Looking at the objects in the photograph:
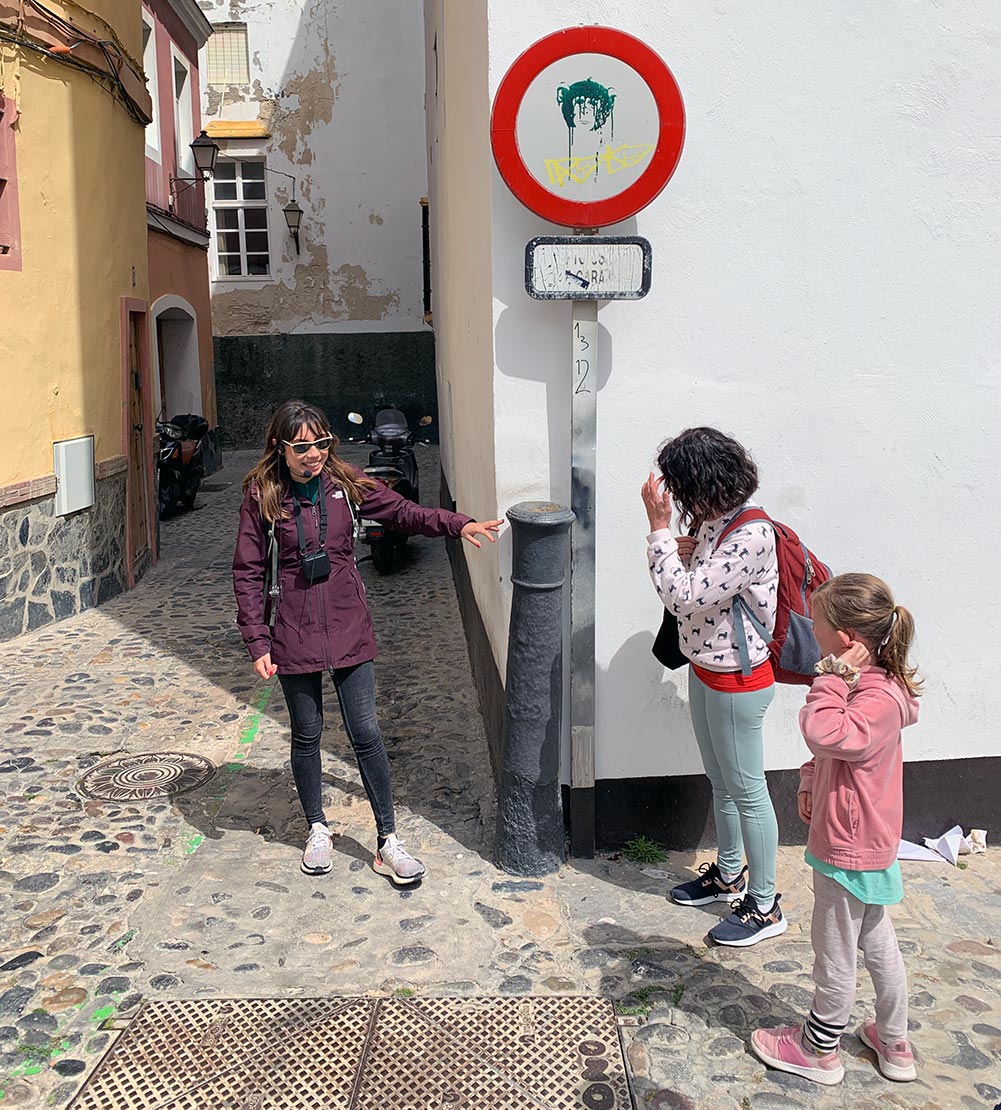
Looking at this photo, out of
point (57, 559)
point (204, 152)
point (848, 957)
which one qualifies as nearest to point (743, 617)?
point (848, 957)

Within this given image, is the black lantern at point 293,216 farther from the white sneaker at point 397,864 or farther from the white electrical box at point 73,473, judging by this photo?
the white sneaker at point 397,864

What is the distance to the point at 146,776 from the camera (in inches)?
196

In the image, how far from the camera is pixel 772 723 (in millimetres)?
4066

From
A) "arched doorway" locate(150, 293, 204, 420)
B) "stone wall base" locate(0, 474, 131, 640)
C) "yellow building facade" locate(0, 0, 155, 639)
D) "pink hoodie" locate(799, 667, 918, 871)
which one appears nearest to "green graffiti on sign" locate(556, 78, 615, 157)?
"pink hoodie" locate(799, 667, 918, 871)

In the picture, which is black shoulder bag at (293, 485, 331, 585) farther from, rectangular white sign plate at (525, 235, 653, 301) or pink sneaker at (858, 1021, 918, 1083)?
pink sneaker at (858, 1021, 918, 1083)

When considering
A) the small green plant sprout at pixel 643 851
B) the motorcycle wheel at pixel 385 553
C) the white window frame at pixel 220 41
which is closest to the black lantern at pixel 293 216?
the white window frame at pixel 220 41

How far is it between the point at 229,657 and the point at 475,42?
13.9ft

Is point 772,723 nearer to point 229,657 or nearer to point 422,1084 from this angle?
point 422,1084

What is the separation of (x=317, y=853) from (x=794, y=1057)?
1951 millimetres

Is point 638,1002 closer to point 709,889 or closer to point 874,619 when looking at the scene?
point 709,889

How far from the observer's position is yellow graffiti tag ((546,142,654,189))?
356 centimetres

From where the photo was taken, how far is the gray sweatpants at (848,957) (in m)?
2.74

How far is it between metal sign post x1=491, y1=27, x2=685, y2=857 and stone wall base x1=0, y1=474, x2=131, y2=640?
5.17 metres

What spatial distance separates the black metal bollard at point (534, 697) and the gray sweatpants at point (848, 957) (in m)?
1.28
